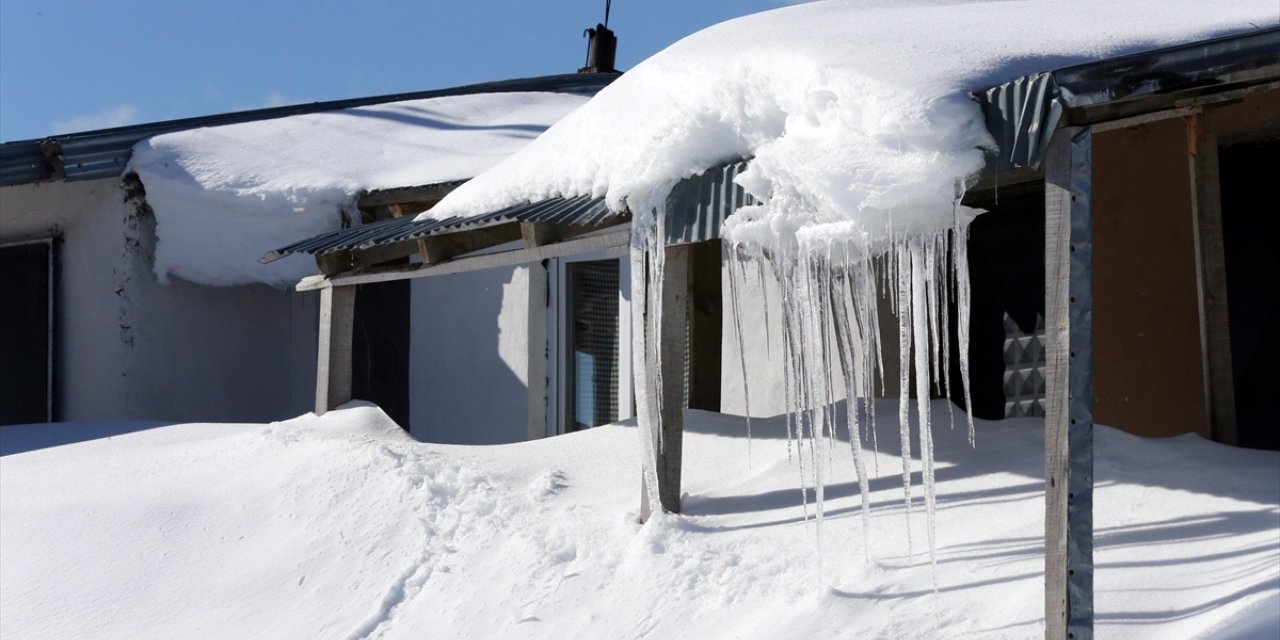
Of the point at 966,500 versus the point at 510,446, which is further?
the point at 510,446

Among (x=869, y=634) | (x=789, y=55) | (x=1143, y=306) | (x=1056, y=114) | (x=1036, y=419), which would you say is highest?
(x=789, y=55)

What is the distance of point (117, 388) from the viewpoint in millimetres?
9992

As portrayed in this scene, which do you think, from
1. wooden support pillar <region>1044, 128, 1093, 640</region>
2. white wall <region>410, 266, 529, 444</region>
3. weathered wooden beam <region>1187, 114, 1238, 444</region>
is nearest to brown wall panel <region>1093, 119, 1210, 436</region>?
weathered wooden beam <region>1187, 114, 1238, 444</region>

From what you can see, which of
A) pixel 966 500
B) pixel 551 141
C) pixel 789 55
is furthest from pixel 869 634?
pixel 551 141

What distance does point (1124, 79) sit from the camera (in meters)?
3.96

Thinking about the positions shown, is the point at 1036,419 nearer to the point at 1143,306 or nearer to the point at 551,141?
the point at 1143,306

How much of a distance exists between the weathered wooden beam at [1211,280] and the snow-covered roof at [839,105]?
0.73 meters

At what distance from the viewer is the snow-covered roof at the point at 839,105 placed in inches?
171

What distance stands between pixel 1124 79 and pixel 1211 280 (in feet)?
8.16

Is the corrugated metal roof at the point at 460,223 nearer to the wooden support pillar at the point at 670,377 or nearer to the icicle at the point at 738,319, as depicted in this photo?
the wooden support pillar at the point at 670,377

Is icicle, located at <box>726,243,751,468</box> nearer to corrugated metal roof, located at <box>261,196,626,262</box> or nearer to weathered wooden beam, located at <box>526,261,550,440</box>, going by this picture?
corrugated metal roof, located at <box>261,196,626,262</box>

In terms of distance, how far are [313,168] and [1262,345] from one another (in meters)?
7.37

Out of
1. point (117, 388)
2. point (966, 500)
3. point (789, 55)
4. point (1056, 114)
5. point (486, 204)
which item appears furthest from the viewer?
point (117, 388)

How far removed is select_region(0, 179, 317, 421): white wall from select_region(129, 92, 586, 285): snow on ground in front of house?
334 millimetres
